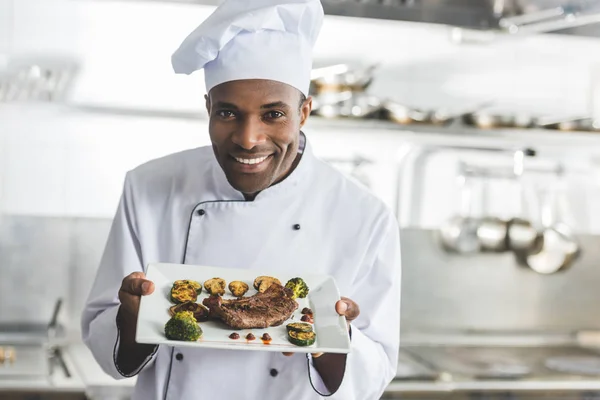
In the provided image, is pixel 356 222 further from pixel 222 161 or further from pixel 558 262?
pixel 558 262

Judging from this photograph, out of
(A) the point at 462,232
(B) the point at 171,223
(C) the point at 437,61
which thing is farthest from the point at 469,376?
(B) the point at 171,223

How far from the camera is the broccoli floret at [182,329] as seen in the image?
4.42ft

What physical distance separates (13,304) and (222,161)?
1901 mm

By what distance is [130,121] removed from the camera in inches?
126

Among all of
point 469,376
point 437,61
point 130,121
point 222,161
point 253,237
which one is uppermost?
point 437,61

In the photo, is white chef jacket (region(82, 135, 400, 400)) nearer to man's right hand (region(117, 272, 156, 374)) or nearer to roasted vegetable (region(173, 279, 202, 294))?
man's right hand (region(117, 272, 156, 374))

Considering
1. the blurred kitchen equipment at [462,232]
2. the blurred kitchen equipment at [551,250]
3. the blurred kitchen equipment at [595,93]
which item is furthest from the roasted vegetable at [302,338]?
the blurred kitchen equipment at [595,93]

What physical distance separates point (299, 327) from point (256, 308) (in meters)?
0.09

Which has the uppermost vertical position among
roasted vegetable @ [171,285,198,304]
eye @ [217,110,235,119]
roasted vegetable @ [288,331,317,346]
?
eye @ [217,110,235,119]

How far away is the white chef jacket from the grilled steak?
18 centimetres

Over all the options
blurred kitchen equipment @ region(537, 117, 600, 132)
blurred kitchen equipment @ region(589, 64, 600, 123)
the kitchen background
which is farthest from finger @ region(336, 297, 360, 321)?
blurred kitchen equipment @ region(589, 64, 600, 123)

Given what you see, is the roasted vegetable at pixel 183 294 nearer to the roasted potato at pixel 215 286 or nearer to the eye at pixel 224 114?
the roasted potato at pixel 215 286

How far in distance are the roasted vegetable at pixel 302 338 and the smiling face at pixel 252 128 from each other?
1.01ft

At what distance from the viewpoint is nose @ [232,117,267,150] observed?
1.49 m
